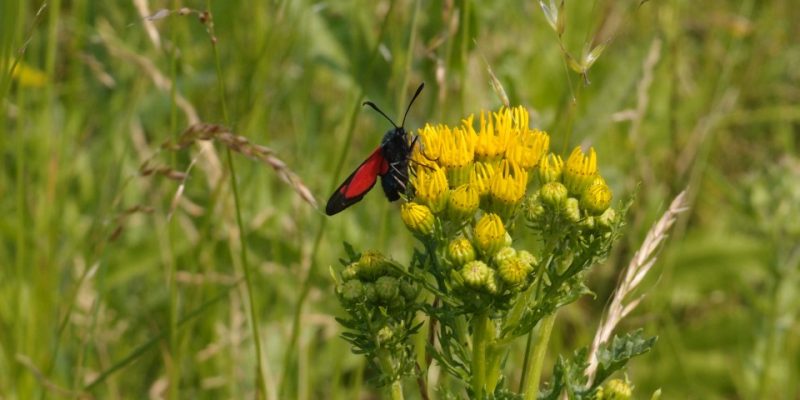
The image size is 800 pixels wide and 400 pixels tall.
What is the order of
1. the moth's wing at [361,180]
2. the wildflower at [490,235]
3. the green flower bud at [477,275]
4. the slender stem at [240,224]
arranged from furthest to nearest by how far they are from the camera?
1. the slender stem at [240,224]
2. the moth's wing at [361,180]
3. the wildflower at [490,235]
4. the green flower bud at [477,275]

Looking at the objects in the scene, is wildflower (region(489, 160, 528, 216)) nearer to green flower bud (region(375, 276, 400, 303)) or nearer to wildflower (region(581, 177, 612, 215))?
wildflower (region(581, 177, 612, 215))

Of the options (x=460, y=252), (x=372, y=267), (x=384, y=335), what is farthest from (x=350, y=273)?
(x=460, y=252)

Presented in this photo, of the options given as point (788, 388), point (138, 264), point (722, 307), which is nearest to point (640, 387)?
point (788, 388)

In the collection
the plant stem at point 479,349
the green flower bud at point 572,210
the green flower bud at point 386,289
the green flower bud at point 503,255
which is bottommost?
the plant stem at point 479,349

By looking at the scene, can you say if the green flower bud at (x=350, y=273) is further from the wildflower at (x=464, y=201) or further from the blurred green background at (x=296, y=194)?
the blurred green background at (x=296, y=194)

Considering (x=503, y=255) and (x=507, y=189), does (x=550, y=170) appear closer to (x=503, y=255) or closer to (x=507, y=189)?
(x=507, y=189)

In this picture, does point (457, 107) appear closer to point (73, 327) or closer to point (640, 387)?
point (640, 387)

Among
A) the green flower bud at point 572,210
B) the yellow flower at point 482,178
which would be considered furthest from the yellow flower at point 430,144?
the green flower bud at point 572,210
